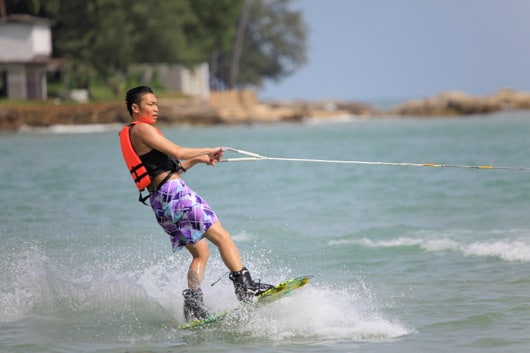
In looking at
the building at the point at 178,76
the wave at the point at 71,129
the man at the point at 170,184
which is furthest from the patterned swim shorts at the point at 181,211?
the building at the point at 178,76

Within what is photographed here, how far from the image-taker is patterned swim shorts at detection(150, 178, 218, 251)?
7.71 metres

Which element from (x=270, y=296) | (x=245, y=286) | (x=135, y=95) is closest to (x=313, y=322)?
(x=270, y=296)

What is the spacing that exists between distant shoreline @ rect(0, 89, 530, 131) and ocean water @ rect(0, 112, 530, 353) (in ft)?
93.6

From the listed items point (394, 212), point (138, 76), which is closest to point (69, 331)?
point (394, 212)

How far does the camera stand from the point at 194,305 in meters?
8.10

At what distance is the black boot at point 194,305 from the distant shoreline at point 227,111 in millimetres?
38681

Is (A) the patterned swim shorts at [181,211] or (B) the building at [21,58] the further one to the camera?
(B) the building at [21,58]

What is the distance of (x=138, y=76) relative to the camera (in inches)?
2596

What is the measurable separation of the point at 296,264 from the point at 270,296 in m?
3.30

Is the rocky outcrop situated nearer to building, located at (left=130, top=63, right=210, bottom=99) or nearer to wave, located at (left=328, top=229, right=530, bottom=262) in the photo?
building, located at (left=130, top=63, right=210, bottom=99)

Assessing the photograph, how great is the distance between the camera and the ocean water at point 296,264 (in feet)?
26.6

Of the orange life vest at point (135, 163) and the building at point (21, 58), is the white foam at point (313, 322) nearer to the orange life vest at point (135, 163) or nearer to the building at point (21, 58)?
the orange life vest at point (135, 163)

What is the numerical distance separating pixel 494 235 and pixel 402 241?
1211 mm

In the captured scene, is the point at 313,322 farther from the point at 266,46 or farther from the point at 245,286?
the point at 266,46
